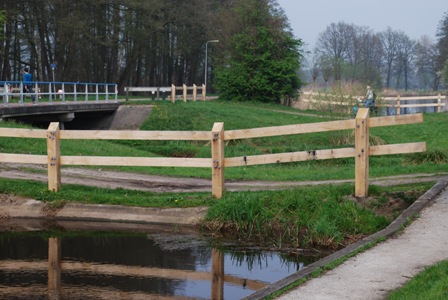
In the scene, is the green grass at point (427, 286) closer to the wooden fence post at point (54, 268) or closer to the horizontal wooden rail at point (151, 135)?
the wooden fence post at point (54, 268)

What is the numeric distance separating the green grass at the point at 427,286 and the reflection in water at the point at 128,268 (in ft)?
7.05

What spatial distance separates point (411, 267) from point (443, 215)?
286 centimetres

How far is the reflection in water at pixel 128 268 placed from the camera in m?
8.79

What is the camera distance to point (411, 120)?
12.0 m

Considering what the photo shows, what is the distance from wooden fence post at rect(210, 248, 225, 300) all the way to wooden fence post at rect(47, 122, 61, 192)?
4212 millimetres

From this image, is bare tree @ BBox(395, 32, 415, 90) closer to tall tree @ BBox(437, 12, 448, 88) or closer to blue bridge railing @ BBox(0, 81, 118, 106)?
tall tree @ BBox(437, 12, 448, 88)

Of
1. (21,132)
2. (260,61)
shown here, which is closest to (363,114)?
(21,132)

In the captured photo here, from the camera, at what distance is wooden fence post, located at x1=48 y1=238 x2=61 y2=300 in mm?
8656

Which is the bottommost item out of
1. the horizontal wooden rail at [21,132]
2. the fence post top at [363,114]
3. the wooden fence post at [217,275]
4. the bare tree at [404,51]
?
the wooden fence post at [217,275]

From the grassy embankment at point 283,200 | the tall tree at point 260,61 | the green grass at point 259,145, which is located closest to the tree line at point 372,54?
the tall tree at point 260,61

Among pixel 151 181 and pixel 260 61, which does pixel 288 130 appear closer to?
pixel 151 181

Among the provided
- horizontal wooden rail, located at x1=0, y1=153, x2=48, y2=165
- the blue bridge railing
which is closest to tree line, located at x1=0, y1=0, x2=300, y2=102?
the blue bridge railing

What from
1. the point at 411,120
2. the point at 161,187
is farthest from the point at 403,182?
the point at 161,187

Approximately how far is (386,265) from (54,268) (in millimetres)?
4421
